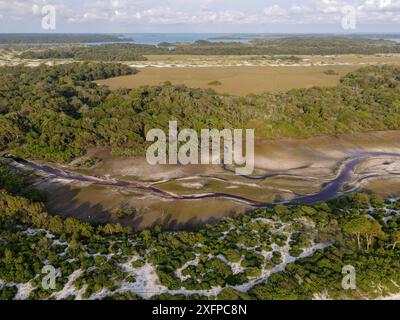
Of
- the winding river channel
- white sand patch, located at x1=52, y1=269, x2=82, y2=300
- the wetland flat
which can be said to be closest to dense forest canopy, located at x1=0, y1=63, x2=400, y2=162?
the winding river channel

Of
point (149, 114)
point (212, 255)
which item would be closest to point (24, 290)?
point (212, 255)

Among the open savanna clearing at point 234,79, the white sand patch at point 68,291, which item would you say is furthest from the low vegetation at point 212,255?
the open savanna clearing at point 234,79

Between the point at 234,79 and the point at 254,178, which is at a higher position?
the point at 234,79

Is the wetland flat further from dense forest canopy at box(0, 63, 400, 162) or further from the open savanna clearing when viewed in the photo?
the open savanna clearing

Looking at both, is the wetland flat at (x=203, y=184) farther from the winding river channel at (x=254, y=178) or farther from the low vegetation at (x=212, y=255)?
the low vegetation at (x=212, y=255)

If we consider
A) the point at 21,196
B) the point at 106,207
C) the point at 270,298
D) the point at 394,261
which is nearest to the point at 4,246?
the point at 21,196

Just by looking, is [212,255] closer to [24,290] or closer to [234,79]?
[24,290]
